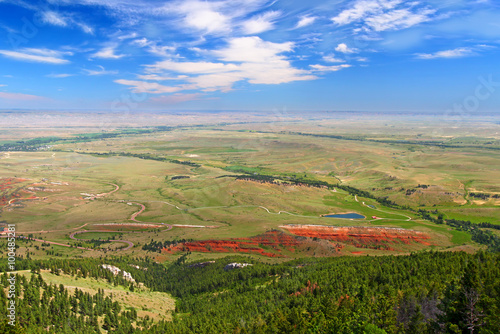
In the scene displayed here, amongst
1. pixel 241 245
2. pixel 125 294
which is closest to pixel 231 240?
pixel 241 245

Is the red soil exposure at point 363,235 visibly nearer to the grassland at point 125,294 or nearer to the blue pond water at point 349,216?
the blue pond water at point 349,216

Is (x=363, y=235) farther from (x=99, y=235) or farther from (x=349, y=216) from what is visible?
(x=99, y=235)

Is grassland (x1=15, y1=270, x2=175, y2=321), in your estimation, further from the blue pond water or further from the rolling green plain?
the blue pond water

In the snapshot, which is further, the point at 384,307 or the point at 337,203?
the point at 337,203

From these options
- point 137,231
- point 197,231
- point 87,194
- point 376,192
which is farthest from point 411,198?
point 87,194

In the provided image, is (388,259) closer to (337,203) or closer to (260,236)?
(260,236)

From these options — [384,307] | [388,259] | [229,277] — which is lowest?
[229,277]

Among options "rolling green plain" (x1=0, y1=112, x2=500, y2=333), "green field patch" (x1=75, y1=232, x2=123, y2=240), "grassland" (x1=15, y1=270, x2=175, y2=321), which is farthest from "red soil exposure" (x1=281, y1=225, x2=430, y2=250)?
"green field patch" (x1=75, y1=232, x2=123, y2=240)
